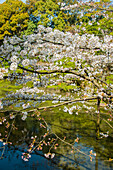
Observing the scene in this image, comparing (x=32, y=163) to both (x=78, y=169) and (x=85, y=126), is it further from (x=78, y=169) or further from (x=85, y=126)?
(x=85, y=126)

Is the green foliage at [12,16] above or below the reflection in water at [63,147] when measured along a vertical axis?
above

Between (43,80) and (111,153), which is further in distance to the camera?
(43,80)

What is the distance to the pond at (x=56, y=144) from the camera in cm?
437

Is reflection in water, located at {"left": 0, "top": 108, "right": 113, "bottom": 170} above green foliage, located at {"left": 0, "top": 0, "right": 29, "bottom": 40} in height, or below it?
below

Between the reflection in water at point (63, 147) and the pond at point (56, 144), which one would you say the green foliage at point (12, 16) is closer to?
the reflection in water at point (63, 147)

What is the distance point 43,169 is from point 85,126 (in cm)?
294

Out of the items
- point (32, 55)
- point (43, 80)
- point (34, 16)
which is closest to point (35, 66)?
point (32, 55)

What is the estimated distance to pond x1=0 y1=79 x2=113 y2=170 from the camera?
437 centimetres

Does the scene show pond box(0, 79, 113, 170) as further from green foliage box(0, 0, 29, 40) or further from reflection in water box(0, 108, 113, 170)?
green foliage box(0, 0, 29, 40)

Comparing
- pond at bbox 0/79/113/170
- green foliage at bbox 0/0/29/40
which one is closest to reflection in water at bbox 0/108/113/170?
pond at bbox 0/79/113/170

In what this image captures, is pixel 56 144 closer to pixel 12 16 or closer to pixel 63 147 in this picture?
pixel 63 147

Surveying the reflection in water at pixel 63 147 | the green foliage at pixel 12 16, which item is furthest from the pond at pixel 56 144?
the green foliage at pixel 12 16

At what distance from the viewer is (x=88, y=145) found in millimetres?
5340

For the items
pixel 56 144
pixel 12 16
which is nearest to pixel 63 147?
pixel 56 144
